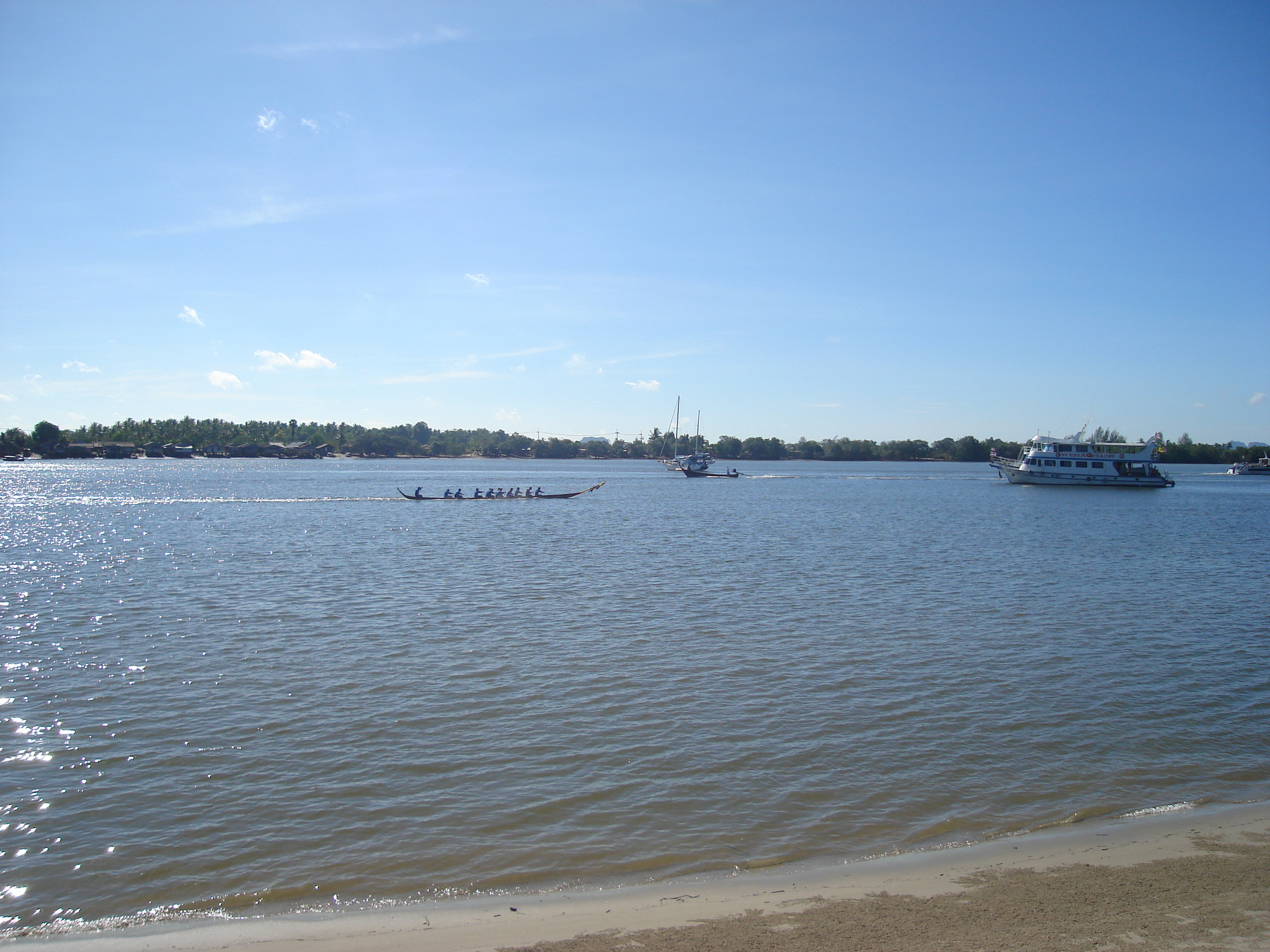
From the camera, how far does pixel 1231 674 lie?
52.2ft

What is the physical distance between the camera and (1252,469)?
187125 mm

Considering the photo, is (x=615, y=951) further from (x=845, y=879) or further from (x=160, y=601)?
(x=160, y=601)

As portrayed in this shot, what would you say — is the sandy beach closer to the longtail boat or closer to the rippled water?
the rippled water

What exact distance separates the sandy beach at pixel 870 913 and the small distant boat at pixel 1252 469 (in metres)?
213

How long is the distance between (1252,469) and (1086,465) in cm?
13563

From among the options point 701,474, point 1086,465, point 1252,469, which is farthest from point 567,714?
point 1252,469

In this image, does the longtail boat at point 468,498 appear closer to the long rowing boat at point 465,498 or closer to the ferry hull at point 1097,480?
the long rowing boat at point 465,498

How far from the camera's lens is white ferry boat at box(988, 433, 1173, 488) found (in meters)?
90.7

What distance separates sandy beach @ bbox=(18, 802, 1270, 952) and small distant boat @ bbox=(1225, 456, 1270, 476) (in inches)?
8387

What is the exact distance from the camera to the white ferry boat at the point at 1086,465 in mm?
90688

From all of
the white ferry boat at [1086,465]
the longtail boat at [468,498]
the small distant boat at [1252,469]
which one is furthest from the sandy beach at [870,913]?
the small distant boat at [1252,469]

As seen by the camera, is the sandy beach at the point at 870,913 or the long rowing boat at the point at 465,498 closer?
the sandy beach at the point at 870,913

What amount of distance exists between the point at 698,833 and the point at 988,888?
123 inches

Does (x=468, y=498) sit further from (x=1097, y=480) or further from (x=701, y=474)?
(x=1097, y=480)
